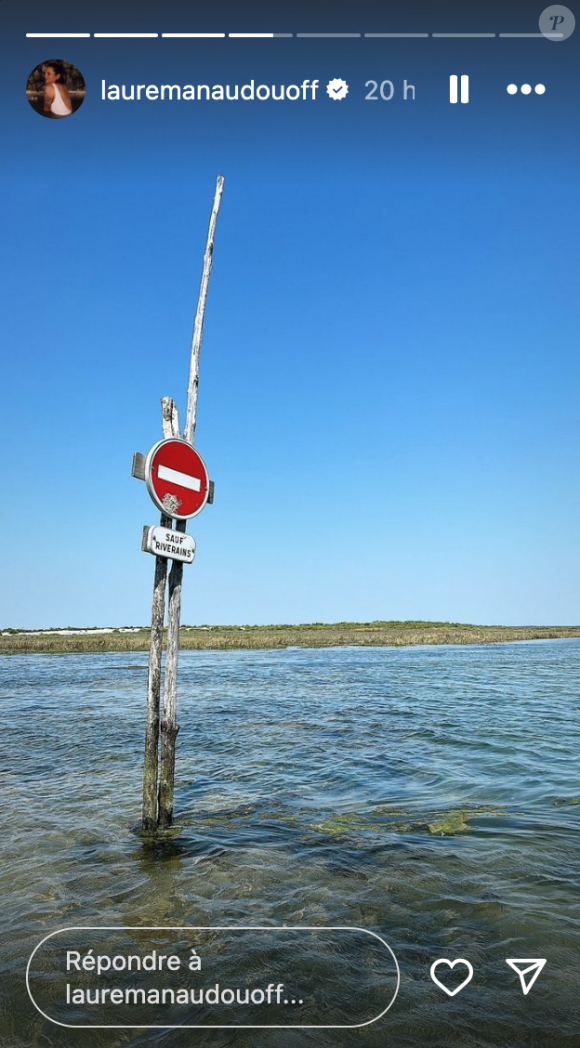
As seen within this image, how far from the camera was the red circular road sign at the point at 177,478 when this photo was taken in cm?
802

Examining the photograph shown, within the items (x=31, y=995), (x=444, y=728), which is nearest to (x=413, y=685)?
(x=444, y=728)

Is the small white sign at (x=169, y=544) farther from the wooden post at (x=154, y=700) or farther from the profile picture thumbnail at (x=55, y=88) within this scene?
the profile picture thumbnail at (x=55, y=88)

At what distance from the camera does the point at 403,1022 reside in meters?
4.42

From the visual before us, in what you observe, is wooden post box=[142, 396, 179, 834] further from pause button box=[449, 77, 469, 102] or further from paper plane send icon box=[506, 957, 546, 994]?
pause button box=[449, 77, 469, 102]

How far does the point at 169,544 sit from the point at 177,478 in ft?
3.07

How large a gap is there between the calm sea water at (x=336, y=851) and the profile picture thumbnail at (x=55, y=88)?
11415 mm

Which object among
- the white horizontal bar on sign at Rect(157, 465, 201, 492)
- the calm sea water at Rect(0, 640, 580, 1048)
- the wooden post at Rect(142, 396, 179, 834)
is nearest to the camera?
the calm sea water at Rect(0, 640, 580, 1048)

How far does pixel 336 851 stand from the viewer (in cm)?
789

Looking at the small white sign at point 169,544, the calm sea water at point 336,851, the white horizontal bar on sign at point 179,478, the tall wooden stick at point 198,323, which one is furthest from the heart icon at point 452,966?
the tall wooden stick at point 198,323

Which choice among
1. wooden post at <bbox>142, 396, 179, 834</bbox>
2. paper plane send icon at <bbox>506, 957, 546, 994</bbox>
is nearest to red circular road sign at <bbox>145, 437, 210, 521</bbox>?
wooden post at <bbox>142, 396, 179, 834</bbox>

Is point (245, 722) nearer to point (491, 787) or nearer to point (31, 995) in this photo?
point (491, 787)

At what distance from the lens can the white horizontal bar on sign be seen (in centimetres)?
812

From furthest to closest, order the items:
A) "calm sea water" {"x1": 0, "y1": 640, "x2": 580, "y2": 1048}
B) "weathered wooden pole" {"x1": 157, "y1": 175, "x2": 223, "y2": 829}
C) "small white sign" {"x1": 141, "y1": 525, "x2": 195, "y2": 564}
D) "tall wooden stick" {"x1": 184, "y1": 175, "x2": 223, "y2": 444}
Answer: "tall wooden stick" {"x1": 184, "y1": 175, "x2": 223, "y2": 444} < "weathered wooden pole" {"x1": 157, "y1": 175, "x2": 223, "y2": 829} < "small white sign" {"x1": 141, "y1": 525, "x2": 195, "y2": 564} < "calm sea water" {"x1": 0, "y1": 640, "x2": 580, "y2": 1048}

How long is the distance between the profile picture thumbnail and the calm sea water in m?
11.4
